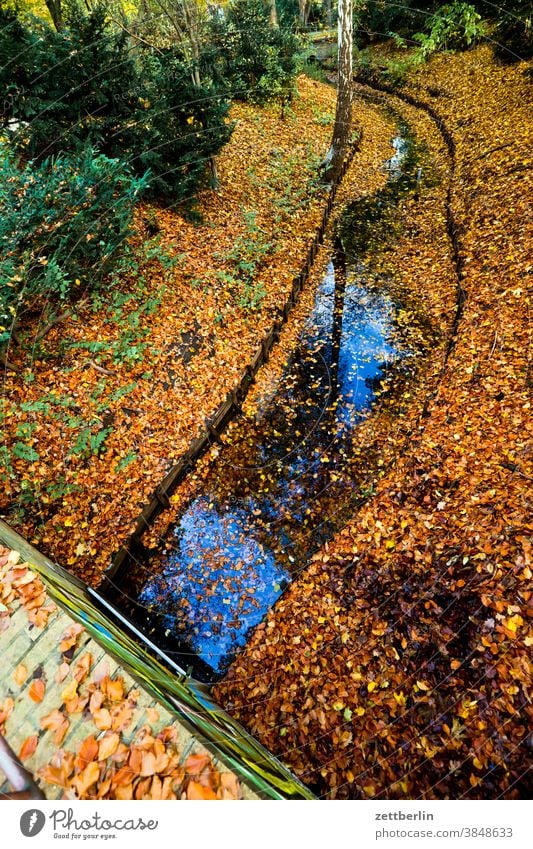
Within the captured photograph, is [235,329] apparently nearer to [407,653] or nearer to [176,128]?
[176,128]

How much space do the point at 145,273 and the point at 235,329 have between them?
2.39 metres

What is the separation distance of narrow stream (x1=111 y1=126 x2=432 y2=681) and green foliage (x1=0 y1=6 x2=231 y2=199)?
5.12m

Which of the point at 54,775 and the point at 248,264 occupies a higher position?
the point at 248,264

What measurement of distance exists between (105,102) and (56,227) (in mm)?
3869

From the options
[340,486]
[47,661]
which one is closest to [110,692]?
[47,661]

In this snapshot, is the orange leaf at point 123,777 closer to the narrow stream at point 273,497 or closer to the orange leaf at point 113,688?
the orange leaf at point 113,688

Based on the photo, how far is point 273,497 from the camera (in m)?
6.54

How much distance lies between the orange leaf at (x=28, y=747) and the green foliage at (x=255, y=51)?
17.3m

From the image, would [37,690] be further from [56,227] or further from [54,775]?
[56,227]

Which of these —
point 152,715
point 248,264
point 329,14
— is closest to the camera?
point 152,715

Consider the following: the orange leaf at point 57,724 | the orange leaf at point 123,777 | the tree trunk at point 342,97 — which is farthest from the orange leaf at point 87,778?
the tree trunk at point 342,97

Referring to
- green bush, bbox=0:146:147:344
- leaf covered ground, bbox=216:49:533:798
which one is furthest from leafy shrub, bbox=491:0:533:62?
green bush, bbox=0:146:147:344

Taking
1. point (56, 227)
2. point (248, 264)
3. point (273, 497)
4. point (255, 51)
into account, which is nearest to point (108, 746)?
point (273, 497)

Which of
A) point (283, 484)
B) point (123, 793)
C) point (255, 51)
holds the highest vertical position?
point (255, 51)
